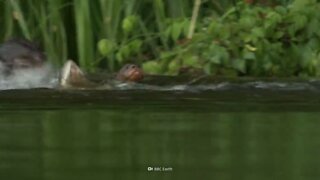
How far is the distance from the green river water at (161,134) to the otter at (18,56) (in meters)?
0.59

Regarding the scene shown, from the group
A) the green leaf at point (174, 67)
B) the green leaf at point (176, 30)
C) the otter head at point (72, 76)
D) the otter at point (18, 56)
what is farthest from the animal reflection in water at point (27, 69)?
the green leaf at point (176, 30)

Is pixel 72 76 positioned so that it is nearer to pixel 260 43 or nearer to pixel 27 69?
pixel 27 69

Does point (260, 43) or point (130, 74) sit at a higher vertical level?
point (260, 43)

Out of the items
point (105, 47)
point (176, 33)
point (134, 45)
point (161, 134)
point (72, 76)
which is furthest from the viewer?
point (134, 45)

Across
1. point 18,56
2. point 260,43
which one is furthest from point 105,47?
point 260,43

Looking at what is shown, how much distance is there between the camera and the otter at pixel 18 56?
23.6ft

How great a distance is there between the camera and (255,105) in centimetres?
592

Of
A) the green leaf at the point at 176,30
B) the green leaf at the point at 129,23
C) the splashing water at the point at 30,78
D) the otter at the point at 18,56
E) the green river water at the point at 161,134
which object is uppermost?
the green leaf at the point at 129,23

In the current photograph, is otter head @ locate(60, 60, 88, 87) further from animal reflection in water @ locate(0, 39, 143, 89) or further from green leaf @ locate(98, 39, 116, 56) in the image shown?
green leaf @ locate(98, 39, 116, 56)

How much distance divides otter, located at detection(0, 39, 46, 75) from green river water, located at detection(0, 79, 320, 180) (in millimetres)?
590

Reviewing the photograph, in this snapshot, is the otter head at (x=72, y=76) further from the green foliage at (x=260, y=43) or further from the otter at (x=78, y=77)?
the green foliage at (x=260, y=43)

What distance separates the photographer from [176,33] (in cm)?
732

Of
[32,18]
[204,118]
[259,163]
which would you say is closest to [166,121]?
[204,118]

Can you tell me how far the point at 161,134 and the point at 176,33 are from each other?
102 inches
